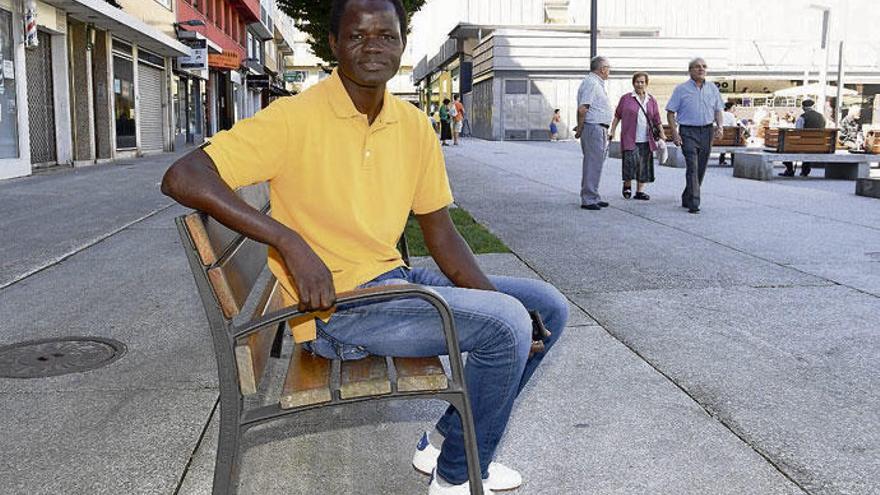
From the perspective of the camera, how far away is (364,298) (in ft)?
7.29

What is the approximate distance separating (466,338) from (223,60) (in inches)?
1395

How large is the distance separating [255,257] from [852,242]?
6.80 m

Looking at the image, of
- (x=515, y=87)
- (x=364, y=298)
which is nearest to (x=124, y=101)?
(x=364, y=298)

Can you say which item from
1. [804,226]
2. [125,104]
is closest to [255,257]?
[804,226]

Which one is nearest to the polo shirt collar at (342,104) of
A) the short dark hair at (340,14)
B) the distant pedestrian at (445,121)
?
the short dark hair at (340,14)

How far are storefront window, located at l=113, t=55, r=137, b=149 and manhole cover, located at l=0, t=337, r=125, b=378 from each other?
62.2 feet

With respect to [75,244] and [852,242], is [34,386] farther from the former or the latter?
[852,242]

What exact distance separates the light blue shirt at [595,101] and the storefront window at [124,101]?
15247 mm

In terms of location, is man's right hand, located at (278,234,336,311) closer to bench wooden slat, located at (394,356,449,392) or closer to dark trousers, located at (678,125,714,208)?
bench wooden slat, located at (394,356,449,392)

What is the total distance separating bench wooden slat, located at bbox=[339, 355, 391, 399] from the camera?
7.50ft

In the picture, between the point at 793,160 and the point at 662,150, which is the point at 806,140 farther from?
the point at 662,150

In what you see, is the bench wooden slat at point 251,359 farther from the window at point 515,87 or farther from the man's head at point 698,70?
the window at point 515,87

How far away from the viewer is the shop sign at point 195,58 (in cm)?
2986

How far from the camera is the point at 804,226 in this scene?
9.27 metres
